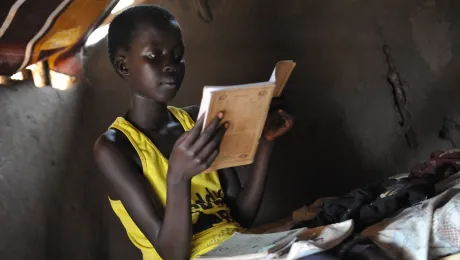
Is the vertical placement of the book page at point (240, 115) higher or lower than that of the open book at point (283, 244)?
higher

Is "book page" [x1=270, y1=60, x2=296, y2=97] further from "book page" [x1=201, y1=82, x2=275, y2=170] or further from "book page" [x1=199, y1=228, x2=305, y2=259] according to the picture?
"book page" [x1=199, y1=228, x2=305, y2=259]

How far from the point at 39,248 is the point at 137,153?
40 centimetres

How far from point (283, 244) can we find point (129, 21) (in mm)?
551

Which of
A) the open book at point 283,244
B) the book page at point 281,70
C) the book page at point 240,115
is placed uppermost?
the book page at point 281,70

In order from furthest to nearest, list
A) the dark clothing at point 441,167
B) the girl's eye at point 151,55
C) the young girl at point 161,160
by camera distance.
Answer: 1. the dark clothing at point 441,167
2. the girl's eye at point 151,55
3. the young girl at point 161,160

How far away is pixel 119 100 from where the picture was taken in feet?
4.98

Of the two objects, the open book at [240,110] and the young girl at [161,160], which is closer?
the open book at [240,110]

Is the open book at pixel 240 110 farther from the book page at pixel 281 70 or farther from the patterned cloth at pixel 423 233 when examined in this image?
the patterned cloth at pixel 423 233

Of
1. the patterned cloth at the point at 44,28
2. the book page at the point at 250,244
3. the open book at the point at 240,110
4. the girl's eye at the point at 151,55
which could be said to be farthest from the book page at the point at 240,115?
the patterned cloth at the point at 44,28

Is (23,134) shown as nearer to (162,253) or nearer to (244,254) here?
(162,253)

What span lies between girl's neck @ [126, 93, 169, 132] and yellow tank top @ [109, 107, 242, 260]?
30mm

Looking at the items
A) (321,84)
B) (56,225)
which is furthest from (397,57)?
(56,225)

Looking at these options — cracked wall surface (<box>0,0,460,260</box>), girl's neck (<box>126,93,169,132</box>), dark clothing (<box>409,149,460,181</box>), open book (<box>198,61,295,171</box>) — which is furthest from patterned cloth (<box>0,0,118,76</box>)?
dark clothing (<box>409,149,460,181</box>)

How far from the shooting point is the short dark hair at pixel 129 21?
1123 millimetres
